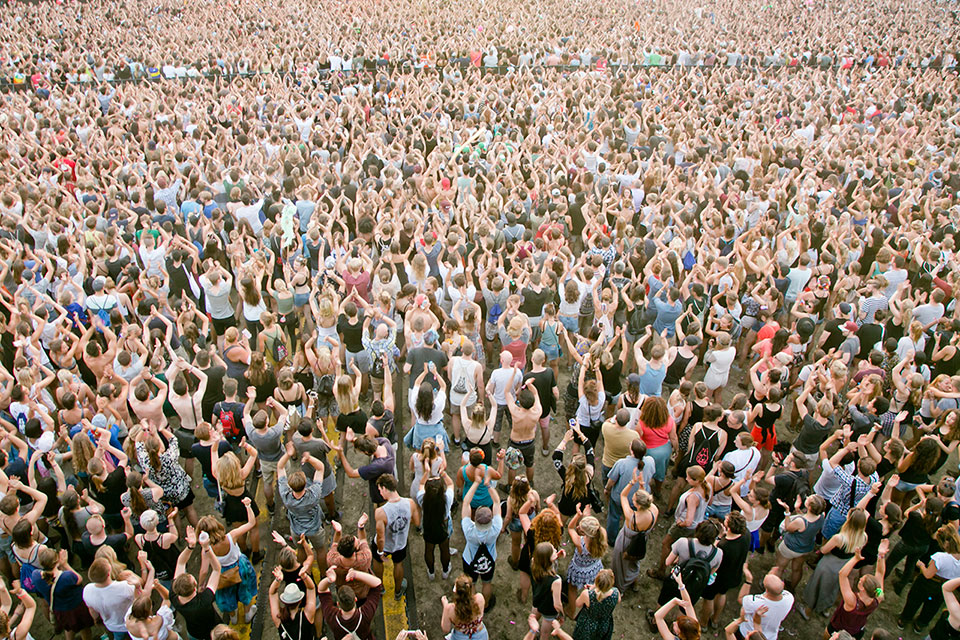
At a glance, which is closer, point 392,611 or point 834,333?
point 392,611

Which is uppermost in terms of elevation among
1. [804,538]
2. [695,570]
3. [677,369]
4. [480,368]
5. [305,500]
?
[480,368]

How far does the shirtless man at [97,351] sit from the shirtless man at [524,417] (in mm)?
4387

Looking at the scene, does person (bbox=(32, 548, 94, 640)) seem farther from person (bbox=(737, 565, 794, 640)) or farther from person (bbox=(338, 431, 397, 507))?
person (bbox=(737, 565, 794, 640))

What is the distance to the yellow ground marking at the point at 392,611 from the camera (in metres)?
5.89

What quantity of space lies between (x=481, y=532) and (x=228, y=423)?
9.26 feet

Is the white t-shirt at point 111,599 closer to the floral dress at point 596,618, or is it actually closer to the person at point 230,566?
the person at point 230,566

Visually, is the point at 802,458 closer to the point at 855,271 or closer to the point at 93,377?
the point at 855,271

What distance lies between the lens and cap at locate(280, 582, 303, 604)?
186 inches

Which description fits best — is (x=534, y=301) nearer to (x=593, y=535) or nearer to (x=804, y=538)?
(x=593, y=535)

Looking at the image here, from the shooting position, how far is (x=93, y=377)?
773 cm

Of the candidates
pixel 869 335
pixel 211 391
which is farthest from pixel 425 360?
pixel 869 335

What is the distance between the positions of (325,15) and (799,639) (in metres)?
28.4

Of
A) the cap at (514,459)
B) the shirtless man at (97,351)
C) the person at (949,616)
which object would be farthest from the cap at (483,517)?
the shirtless man at (97,351)

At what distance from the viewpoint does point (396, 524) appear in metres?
5.56
